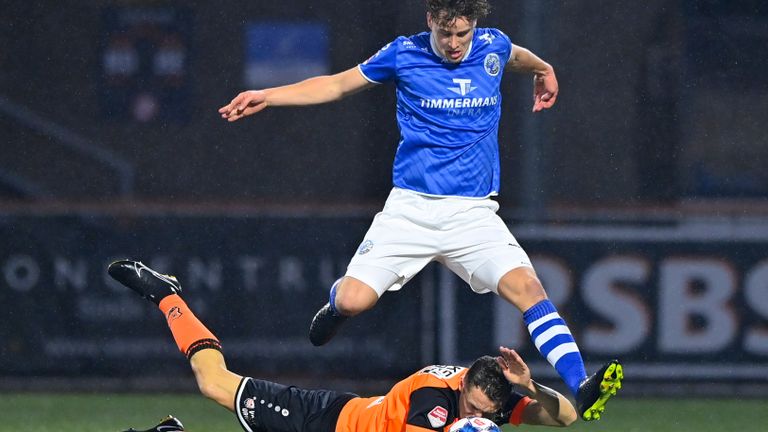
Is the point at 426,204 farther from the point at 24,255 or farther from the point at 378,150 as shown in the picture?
the point at 24,255

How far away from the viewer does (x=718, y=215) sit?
958cm

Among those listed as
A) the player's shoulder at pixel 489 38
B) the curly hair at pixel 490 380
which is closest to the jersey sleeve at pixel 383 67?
the player's shoulder at pixel 489 38

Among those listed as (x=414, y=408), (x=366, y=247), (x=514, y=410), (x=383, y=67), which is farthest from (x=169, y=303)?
(x=514, y=410)

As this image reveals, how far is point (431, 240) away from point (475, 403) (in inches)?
38.2

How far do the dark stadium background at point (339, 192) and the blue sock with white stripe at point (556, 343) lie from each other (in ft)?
9.84

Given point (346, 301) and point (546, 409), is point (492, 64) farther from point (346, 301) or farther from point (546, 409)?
point (546, 409)

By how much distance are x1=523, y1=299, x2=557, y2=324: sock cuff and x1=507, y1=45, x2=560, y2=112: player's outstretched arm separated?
3.63 ft

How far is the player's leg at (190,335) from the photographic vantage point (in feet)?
22.4

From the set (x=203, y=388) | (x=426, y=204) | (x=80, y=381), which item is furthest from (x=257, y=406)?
(x=80, y=381)

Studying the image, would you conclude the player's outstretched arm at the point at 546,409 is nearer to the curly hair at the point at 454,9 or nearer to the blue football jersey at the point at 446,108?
the blue football jersey at the point at 446,108

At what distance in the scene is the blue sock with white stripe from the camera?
6.25m

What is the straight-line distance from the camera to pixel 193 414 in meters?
8.98

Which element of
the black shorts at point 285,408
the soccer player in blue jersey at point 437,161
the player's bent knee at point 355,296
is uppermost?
the soccer player in blue jersey at point 437,161

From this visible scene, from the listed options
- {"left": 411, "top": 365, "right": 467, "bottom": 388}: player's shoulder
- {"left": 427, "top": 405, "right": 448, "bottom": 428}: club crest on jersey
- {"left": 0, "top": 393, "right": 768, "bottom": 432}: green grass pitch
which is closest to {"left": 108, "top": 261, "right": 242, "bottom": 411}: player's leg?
{"left": 411, "top": 365, "right": 467, "bottom": 388}: player's shoulder
